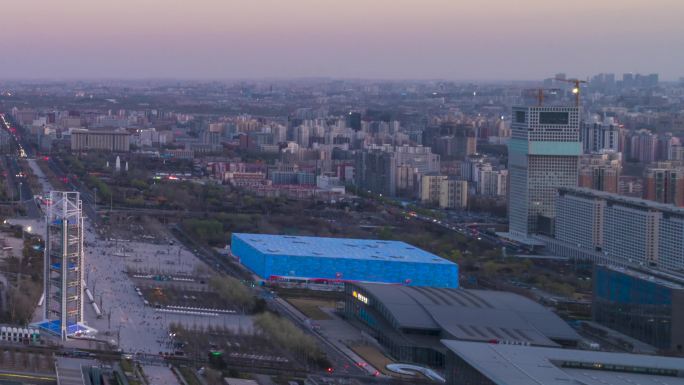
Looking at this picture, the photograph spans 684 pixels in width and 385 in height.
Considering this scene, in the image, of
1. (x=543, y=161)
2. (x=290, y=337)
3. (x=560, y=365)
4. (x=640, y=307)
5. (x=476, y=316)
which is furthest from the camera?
(x=543, y=161)

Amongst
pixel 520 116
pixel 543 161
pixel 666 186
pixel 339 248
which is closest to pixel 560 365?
pixel 339 248

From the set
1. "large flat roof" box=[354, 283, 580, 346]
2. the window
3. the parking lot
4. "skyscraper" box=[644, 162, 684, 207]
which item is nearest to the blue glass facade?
"large flat roof" box=[354, 283, 580, 346]

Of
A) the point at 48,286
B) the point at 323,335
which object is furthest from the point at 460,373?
the point at 48,286

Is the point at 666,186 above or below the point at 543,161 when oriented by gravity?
below

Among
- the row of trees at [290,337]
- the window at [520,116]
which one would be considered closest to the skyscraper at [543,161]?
the window at [520,116]

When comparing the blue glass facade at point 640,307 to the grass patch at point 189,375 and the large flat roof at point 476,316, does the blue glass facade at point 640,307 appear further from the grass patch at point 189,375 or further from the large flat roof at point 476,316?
the grass patch at point 189,375

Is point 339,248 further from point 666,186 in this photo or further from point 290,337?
point 666,186
